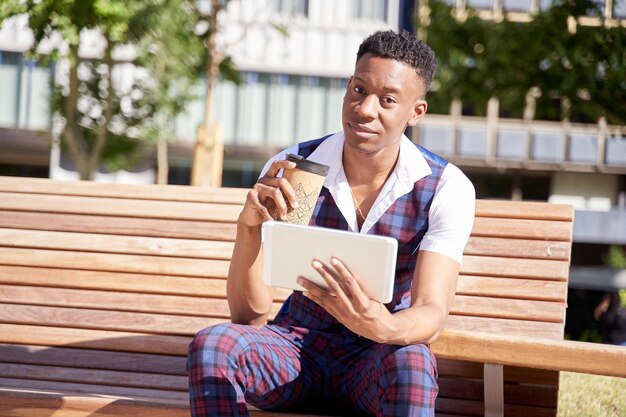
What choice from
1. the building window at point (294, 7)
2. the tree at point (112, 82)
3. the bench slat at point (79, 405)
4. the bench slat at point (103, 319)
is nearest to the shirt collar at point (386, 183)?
the bench slat at point (79, 405)

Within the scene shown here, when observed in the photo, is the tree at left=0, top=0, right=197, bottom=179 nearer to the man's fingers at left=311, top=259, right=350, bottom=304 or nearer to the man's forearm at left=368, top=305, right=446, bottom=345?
the man's forearm at left=368, top=305, right=446, bottom=345

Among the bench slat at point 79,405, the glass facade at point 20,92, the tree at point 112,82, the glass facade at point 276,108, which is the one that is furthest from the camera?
the glass facade at point 276,108

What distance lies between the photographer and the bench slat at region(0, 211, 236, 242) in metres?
4.49

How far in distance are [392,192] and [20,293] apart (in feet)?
6.25

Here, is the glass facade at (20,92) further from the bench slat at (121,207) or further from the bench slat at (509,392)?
the bench slat at (509,392)

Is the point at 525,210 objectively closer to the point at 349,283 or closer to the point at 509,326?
the point at 509,326

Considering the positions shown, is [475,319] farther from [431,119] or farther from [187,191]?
[431,119]

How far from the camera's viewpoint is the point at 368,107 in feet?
10.0

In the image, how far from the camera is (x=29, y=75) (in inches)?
1208

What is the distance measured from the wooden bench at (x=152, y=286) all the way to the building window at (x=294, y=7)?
28.1 metres

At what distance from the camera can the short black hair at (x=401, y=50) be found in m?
3.10

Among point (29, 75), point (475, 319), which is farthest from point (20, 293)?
point (29, 75)

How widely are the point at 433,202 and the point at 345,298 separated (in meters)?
0.65

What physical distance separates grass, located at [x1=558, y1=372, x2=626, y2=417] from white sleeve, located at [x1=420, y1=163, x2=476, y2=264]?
137cm
